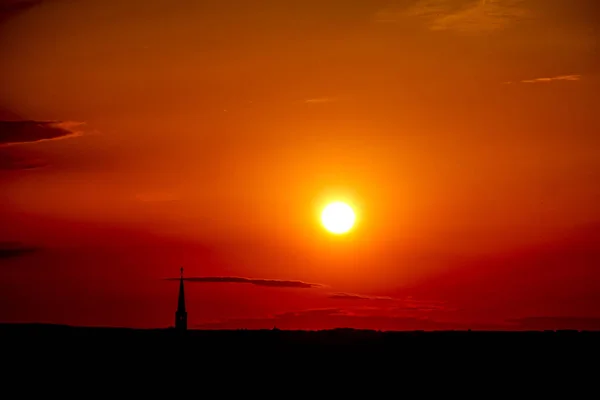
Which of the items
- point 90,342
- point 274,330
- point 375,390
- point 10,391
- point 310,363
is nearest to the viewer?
point 10,391

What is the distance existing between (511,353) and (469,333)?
30904 millimetres

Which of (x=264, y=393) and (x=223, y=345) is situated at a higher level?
(x=223, y=345)

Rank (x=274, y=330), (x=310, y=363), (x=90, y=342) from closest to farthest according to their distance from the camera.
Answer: (x=310, y=363), (x=90, y=342), (x=274, y=330)

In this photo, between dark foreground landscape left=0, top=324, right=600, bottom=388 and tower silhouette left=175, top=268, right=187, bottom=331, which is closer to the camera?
dark foreground landscape left=0, top=324, right=600, bottom=388

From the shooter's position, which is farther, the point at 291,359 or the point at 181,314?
the point at 181,314

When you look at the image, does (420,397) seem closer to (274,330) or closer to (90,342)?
(90,342)

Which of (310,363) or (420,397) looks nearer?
(420,397)

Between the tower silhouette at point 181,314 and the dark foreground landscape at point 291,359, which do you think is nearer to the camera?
the dark foreground landscape at point 291,359

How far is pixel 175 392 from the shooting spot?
9800cm

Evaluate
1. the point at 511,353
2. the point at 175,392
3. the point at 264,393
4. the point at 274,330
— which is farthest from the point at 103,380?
the point at 274,330

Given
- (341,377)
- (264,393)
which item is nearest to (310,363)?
(341,377)

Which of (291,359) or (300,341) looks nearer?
(291,359)

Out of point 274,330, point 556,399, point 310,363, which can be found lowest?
point 556,399

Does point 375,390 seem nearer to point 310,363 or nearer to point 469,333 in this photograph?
point 310,363
